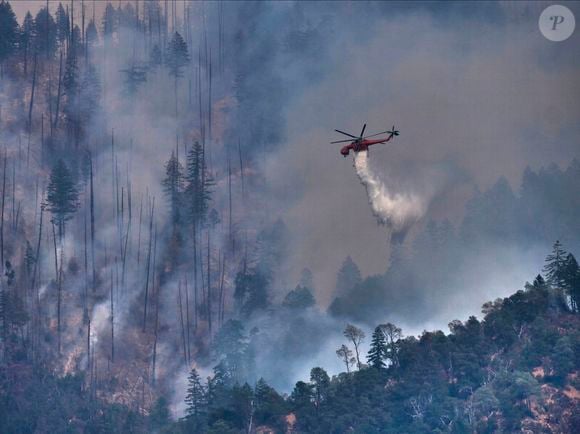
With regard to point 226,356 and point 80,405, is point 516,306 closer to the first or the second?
point 226,356

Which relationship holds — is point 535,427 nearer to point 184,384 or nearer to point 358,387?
point 358,387

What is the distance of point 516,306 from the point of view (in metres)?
169

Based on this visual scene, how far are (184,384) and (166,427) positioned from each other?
103ft

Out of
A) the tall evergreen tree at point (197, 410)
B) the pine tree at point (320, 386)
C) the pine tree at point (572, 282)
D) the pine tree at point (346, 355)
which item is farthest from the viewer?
the pine tree at point (346, 355)

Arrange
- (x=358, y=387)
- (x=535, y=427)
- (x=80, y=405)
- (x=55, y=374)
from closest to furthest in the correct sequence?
(x=535, y=427)
(x=358, y=387)
(x=80, y=405)
(x=55, y=374)

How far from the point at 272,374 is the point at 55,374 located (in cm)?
3107

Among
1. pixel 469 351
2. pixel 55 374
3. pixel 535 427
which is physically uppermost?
pixel 55 374

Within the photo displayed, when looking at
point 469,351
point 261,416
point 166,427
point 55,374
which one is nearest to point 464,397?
point 469,351

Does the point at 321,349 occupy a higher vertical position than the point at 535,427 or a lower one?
higher

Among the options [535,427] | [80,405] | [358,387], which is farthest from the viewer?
[80,405]

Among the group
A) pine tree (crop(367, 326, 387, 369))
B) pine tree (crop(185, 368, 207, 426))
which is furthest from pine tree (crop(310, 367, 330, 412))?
pine tree (crop(185, 368, 207, 426))

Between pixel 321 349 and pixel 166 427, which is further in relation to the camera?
pixel 321 349

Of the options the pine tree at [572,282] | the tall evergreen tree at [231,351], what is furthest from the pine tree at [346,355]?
the pine tree at [572,282]

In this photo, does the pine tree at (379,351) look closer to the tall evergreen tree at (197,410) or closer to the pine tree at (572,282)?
the tall evergreen tree at (197,410)
